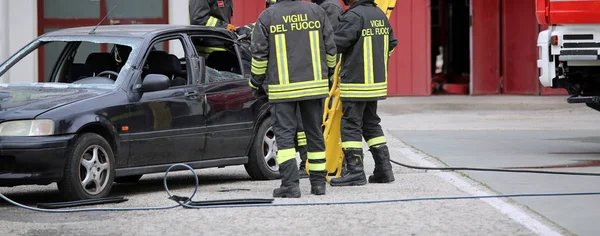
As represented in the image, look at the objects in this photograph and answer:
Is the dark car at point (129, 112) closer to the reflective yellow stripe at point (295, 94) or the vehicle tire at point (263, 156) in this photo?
the vehicle tire at point (263, 156)

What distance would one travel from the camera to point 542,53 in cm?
1384

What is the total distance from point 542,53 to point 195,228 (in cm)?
671

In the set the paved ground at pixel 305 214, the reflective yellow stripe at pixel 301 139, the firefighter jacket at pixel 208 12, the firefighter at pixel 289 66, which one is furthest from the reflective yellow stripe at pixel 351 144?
the firefighter jacket at pixel 208 12

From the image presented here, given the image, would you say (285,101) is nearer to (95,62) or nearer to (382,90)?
(382,90)

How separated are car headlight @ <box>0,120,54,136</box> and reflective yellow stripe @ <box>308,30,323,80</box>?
6.95ft

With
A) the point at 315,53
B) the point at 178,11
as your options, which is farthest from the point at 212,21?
the point at 178,11

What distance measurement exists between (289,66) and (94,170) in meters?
1.73

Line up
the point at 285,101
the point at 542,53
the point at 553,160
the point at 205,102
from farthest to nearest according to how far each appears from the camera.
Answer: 1. the point at 542,53
2. the point at 553,160
3. the point at 205,102
4. the point at 285,101

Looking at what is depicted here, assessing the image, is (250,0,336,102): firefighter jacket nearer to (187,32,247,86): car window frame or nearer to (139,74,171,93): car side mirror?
(139,74,171,93): car side mirror

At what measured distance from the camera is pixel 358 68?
34.9 feet

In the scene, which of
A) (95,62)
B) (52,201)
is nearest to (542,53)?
(95,62)

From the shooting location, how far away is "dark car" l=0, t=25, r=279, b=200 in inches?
362

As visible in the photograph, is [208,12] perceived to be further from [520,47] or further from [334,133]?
[520,47]

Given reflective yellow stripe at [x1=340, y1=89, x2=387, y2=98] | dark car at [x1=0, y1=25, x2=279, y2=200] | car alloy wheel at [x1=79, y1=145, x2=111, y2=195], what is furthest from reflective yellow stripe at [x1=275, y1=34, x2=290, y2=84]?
car alloy wheel at [x1=79, y1=145, x2=111, y2=195]
